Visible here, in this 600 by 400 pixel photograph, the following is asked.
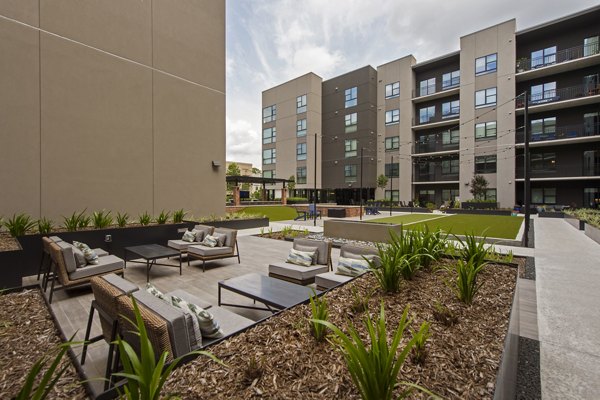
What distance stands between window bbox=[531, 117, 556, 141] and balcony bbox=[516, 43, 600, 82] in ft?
13.5

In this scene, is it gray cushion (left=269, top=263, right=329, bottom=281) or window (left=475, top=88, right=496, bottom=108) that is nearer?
gray cushion (left=269, top=263, right=329, bottom=281)

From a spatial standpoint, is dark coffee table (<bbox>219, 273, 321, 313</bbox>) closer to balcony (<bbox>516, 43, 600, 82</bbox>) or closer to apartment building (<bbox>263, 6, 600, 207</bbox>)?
apartment building (<bbox>263, 6, 600, 207</bbox>)

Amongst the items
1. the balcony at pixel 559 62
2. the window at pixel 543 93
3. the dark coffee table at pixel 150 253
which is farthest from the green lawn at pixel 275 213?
the balcony at pixel 559 62

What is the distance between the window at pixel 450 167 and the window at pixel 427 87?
322 inches

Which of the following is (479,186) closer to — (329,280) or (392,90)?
(392,90)

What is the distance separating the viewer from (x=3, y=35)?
26.1 ft

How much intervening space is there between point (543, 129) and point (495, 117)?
396 centimetres

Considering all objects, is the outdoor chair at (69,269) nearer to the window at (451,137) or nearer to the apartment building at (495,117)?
the apartment building at (495,117)

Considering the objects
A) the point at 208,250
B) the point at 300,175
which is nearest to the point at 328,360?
the point at 208,250

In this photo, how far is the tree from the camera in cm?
2614

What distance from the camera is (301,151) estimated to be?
1591 inches

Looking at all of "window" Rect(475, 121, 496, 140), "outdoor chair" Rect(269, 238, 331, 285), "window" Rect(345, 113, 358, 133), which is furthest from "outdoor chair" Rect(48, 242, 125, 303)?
"window" Rect(345, 113, 358, 133)

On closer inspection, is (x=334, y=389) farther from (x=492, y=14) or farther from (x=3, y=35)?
(x=492, y=14)

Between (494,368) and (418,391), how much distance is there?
66cm
